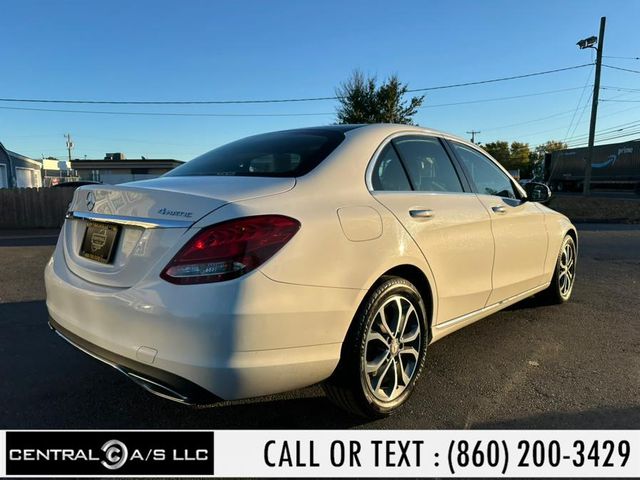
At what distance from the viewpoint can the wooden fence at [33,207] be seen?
18156 mm

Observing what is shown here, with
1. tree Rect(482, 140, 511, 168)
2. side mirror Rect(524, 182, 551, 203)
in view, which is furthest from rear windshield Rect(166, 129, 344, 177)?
tree Rect(482, 140, 511, 168)

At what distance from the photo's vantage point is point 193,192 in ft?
7.22

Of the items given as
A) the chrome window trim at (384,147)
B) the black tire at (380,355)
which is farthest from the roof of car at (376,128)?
the black tire at (380,355)

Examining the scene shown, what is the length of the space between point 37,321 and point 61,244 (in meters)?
2.19

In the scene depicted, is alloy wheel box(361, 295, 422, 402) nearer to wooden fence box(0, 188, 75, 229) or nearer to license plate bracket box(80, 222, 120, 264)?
license plate bracket box(80, 222, 120, 264)

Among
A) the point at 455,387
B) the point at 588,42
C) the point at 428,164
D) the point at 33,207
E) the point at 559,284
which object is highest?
the point at 588,42

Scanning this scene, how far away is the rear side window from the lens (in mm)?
2746

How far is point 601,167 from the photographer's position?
3722cm

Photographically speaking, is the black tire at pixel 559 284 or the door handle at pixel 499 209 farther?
the black tire at pixel 559 284

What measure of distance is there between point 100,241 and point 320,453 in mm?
1571

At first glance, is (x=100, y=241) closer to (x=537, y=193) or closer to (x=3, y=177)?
(x=537, y=193)

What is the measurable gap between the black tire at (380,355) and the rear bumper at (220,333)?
0.35 feet

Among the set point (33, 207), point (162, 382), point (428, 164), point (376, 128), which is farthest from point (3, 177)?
point (162, 382)

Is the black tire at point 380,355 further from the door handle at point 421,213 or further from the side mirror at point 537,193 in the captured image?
the side mirror at point 537,193
